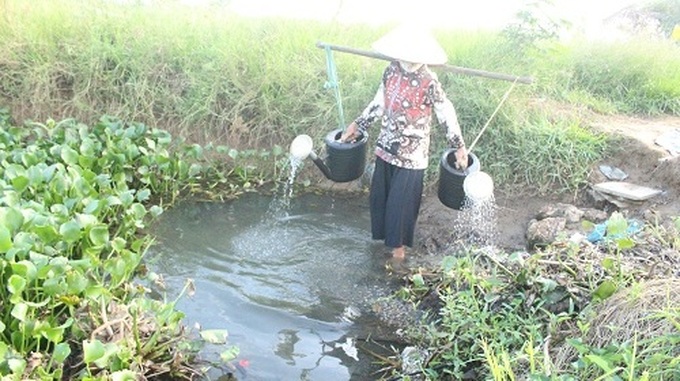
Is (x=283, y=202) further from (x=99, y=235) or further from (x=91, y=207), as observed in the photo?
(x=99, y=235)

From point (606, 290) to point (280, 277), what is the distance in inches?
76.3

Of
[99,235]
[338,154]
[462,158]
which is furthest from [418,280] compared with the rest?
[99,235]

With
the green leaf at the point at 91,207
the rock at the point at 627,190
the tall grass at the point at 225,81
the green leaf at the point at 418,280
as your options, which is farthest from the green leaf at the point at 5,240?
the rock at the point at 627,190

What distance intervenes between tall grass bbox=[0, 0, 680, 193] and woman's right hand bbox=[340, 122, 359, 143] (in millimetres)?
959

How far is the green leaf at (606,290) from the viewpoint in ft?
9.86

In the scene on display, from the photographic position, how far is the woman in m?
3.89

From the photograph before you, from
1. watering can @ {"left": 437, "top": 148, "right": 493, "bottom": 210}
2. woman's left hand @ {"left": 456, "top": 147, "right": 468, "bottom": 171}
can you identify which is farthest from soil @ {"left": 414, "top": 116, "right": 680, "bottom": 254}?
woman's left hand @ {"left": 456, "top": 147, "right": 468, "bottom": 171}

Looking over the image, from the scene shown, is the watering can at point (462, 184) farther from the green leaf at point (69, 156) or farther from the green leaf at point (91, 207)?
the green leaf at point (69, 156)

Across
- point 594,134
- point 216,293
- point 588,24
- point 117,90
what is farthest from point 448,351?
point 588,24

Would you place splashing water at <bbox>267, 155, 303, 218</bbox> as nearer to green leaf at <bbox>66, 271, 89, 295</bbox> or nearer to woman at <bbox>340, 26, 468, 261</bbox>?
woman at <bbox>340, 26, 468, 261</bbox>

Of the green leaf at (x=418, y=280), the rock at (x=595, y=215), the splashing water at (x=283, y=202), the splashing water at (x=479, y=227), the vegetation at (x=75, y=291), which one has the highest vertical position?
the vegetation at (x=75, y=291)

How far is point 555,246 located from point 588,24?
5.22 metres

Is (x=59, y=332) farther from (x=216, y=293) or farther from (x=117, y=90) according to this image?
(x=117, y=90)

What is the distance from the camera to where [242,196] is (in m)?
5.28
